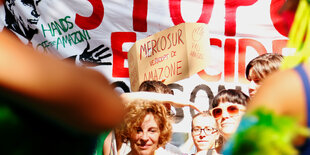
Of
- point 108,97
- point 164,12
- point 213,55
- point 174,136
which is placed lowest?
point 174,136

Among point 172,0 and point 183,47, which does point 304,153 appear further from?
point 172,0

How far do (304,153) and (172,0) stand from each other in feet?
11.4

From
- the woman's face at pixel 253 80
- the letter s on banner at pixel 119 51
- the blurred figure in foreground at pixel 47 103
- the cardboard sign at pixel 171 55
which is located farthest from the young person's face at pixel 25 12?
the blurred figure in foreground at pixel 47 103

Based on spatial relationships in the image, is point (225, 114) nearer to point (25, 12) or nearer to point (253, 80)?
point (253, 80)

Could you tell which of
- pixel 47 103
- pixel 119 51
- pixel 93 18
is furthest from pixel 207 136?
pixel 47 103

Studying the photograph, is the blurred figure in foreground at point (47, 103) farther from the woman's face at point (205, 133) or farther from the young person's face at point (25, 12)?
the young person's face at point (25, 12)

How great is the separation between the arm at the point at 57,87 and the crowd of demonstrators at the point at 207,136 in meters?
2.44

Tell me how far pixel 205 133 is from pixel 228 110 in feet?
0.98

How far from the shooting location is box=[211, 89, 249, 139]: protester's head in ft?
9.52

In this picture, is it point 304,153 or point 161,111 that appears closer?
point 304,153

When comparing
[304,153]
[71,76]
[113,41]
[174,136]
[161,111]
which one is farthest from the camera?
[113,41]

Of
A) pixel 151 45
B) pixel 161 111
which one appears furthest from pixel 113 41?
pixel 161 111

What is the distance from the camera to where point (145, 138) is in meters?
2.73

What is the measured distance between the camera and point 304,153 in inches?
36.9
